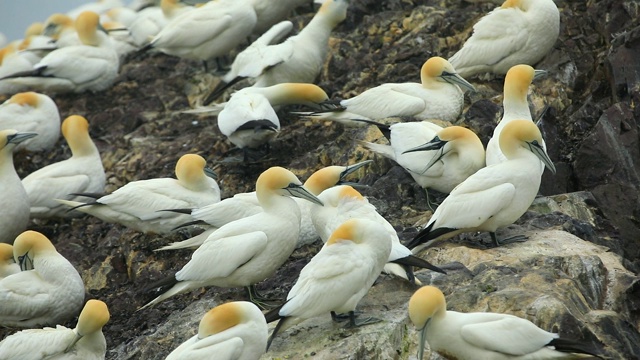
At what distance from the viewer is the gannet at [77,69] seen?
45.7ft

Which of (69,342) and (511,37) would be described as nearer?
(69,342)

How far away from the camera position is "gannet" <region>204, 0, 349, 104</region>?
39.3ft

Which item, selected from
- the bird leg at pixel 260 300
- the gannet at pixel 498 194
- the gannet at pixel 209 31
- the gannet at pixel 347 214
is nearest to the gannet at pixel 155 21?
the gannet at pixel 209 31

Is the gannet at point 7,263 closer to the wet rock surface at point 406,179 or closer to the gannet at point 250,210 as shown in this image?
the wet rock surface at point 406,179

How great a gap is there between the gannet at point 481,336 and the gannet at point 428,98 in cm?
388

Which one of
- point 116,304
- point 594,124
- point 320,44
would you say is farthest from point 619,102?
point 116,304

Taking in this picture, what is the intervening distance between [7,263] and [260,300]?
244 centimetres

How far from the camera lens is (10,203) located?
10.7 metres

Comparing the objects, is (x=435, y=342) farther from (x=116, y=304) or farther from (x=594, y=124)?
(x=594, y=124)

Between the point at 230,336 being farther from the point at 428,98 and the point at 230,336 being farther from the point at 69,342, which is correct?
the point at 428,98

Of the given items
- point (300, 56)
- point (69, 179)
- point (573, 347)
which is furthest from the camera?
point (300, 56)

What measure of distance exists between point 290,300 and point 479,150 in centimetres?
253

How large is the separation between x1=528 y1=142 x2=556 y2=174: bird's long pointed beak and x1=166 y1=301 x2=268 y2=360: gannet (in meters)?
2.30

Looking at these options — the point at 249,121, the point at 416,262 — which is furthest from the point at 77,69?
the point at 416,262
